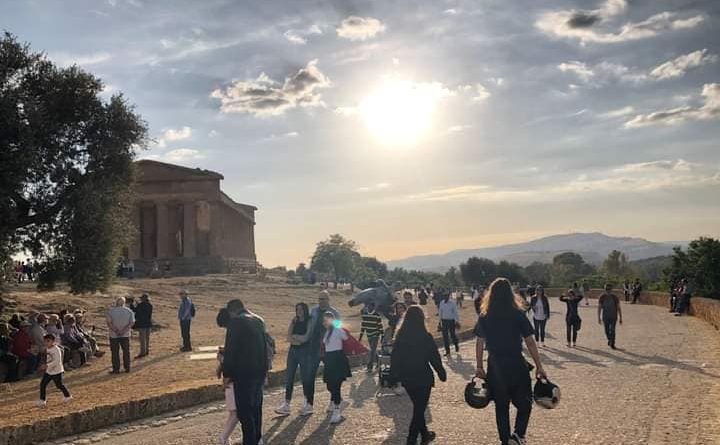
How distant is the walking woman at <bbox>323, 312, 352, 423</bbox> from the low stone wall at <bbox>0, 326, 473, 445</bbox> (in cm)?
279

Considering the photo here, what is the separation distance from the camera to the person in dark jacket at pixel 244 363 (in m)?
7.94

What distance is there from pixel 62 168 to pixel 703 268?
3655cm

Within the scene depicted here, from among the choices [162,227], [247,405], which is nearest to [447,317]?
[247,405]

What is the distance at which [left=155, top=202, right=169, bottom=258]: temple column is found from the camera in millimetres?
69812

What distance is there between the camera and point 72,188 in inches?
896

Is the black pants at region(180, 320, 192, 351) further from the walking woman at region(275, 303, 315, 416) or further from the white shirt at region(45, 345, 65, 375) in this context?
the walking woman at region(275, 303, 315, 416)

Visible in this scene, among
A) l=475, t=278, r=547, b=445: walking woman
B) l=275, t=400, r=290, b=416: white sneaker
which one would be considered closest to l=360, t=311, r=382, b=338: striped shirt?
l=275, t=400, r=290, b=416: white sneaker

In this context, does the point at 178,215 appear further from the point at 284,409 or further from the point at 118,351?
the point at 284,409

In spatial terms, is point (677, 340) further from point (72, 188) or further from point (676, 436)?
point (72, 188)

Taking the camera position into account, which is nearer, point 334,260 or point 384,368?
point 384,368

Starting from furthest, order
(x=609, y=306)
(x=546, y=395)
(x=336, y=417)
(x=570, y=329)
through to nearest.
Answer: (x=570, y=329)
(x=609, y=306)
(x=336, y=417)
(x=546, y=395)

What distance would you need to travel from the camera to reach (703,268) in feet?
138

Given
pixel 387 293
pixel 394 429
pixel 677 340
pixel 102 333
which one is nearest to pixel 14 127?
pixel 102 333

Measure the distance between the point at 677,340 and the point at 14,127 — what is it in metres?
20.9
